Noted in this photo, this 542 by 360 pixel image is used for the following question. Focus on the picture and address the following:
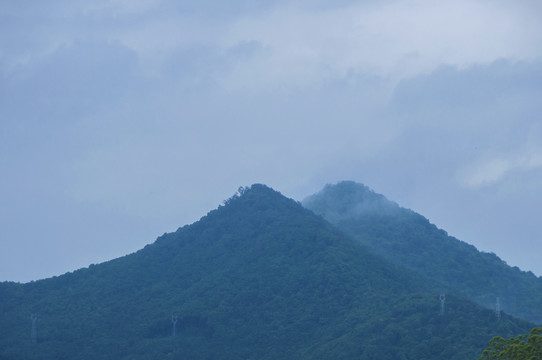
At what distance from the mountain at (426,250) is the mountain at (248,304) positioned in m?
7.30

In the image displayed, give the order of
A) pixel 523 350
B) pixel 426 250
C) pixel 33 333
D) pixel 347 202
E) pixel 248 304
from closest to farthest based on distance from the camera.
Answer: pixel 523 350, pixel 33 333, pixel 248 304, pixel 426 250, pixel 347 202

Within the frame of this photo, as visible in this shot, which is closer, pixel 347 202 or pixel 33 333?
pixel 33 333

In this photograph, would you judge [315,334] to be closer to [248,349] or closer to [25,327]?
[248,349]

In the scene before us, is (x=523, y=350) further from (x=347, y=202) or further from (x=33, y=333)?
(x=347, y=202)

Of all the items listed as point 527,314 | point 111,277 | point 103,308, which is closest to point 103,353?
point 103,308

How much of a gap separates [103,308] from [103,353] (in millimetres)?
7001

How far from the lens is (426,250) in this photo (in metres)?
82.2

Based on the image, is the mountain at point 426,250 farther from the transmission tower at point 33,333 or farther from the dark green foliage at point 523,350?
the dark green foliage at point 523,350

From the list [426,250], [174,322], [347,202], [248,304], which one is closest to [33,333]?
[174,322]

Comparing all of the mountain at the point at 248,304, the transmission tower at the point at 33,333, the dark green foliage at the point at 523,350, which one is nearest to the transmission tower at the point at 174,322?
the mountain at the point at 248,304

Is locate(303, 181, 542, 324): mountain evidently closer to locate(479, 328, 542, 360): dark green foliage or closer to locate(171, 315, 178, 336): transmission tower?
locate(171, 315, 178, 336): transmission tower

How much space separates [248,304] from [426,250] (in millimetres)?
23468

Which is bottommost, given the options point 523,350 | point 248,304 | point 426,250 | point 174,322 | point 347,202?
point 523,350

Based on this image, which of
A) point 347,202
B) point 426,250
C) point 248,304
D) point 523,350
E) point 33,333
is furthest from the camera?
point 347,202
